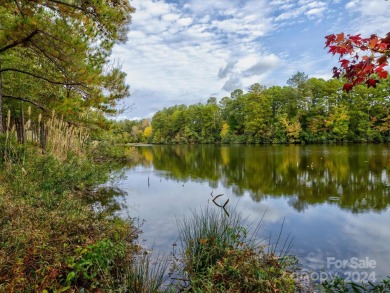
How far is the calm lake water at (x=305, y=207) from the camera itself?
178 inches

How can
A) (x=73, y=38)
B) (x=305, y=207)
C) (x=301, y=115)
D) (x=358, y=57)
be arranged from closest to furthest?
(x=358, y=57)
(x=73, y=38)
(x=305, y=207)
(x=301, y=115)

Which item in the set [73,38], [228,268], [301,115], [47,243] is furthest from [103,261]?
[301,115]

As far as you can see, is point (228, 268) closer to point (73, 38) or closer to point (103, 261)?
point (103, 261)

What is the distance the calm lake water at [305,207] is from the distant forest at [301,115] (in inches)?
847

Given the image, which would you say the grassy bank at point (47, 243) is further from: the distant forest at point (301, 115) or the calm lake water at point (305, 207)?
the distant forest at point (301, 115)

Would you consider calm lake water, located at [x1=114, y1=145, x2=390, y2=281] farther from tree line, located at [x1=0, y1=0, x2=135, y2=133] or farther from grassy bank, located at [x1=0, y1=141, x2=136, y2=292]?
tree line, located at [x1=0, y1=0, x2=135, y2=133]

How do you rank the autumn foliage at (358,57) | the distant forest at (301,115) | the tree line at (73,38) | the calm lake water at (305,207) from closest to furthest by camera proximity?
1. the autumn foliage at (358,57)
2. the calm lake water at (305,207)
3. the tree line at (73,38)
4. the distant forest at (301,115)

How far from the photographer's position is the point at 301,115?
4047 cm

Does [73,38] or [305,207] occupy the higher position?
[73,38]

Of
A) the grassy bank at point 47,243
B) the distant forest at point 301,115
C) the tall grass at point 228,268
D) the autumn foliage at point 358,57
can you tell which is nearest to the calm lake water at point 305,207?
the tall grass at point 228,268

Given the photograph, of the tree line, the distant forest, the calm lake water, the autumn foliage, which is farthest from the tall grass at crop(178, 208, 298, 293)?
the distant forest

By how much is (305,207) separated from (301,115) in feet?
118

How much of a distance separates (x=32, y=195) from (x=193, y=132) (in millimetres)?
52192

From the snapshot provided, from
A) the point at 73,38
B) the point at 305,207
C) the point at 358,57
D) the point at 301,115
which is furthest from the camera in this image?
the point at 301,115
